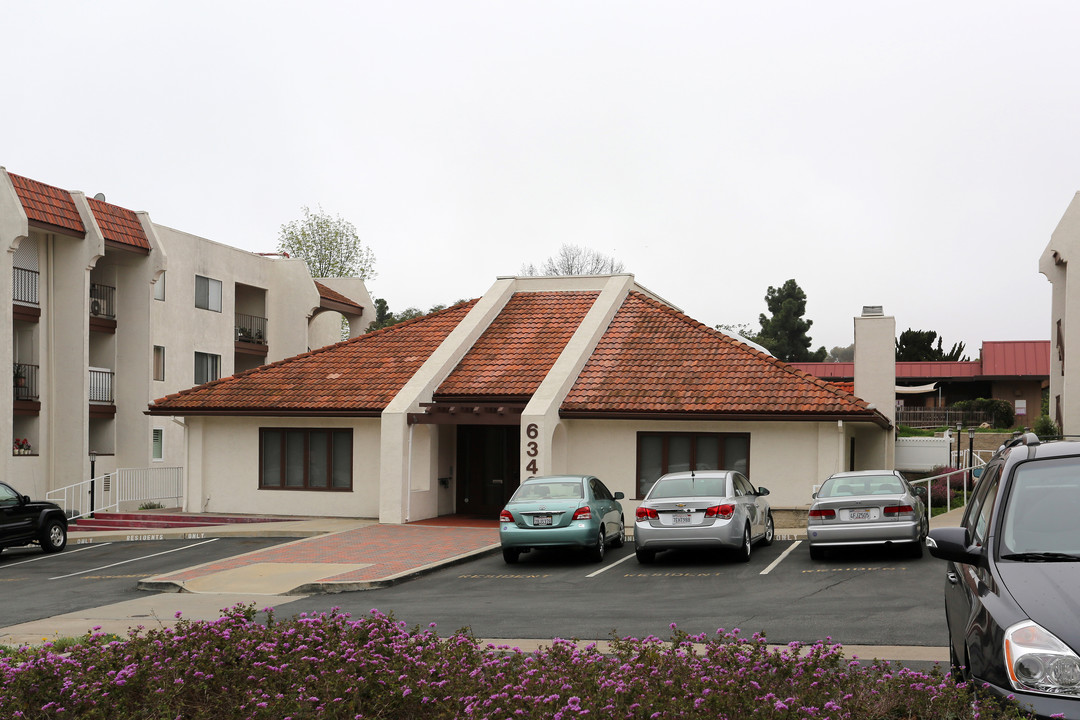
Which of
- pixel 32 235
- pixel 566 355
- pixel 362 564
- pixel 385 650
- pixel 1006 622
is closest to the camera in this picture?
pixel 1006 622

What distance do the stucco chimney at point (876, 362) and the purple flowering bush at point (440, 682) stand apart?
20.2 meters

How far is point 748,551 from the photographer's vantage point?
1820 centimetres

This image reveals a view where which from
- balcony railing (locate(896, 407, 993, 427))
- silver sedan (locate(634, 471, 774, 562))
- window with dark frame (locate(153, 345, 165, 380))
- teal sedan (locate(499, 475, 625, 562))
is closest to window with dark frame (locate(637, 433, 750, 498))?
teal sedan (locate(499, 475, 625, 562))

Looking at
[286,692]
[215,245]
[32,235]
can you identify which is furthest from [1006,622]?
[215,245]

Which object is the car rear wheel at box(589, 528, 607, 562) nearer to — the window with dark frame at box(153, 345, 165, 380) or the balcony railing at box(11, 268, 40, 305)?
the balcony railing at box(11, 268, 40, 305)

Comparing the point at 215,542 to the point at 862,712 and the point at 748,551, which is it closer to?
the point at 748,551

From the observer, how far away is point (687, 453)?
24734 mm

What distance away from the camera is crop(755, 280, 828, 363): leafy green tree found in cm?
7994

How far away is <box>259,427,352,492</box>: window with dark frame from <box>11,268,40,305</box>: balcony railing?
9979mm

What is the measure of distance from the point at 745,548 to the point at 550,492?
347 cm

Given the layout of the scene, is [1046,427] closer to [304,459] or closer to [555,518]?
[555,518]

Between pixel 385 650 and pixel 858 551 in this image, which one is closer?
pixel 385 650

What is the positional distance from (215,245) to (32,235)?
8740 mm

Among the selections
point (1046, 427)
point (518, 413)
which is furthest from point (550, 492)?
point (1046, 427)
